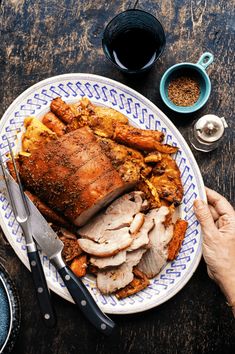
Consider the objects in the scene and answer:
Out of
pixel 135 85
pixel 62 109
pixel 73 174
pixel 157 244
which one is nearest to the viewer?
pixel 73 174

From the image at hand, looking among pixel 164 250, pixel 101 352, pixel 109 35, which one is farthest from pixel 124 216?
pixel 109 35

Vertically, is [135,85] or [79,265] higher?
[135,85]

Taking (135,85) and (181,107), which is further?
(135,85)

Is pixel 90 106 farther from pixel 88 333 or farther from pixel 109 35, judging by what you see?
pixel 88 333

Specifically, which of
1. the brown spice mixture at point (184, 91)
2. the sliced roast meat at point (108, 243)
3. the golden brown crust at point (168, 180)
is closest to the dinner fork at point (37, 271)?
→ the sliced roast meat at point (108, 243)

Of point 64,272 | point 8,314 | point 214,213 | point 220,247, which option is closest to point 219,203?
point 214,213

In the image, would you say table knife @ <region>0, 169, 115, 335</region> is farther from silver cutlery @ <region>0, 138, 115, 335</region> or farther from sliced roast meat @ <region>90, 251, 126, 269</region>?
sliced roast meat @ <region>90, 251, 126, 269</region>

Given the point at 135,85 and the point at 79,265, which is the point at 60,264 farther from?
the point at 135,85
